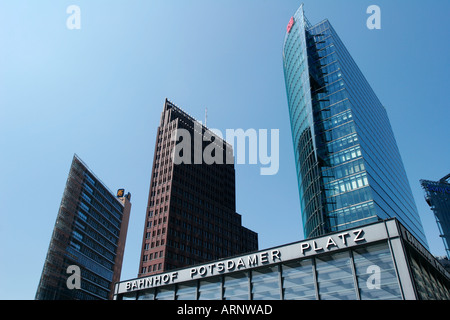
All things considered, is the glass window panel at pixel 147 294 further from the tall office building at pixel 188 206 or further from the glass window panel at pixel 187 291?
the tall office building at pixel 188 206

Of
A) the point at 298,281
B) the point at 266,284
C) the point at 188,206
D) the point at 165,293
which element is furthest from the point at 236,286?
the point at 188,206

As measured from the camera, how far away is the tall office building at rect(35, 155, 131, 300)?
11138 centimetres

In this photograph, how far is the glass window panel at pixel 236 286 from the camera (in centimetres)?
2630

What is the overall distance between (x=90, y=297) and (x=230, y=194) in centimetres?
6386

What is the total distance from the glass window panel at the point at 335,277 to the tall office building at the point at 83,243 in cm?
10380

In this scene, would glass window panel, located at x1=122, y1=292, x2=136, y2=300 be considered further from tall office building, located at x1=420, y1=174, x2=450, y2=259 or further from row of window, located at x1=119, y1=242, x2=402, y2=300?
tall office building, located at x1=420, y1=174, x2=450, y2=259

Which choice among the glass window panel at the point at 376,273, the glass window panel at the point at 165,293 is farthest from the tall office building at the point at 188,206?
the glass window panel at the point at 376,273

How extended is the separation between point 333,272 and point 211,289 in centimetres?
1007

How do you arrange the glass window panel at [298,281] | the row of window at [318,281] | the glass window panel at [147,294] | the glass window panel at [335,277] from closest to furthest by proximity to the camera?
1. the row of window at [318,281]
2. the glass window panel at [335,277]
3. the glass window panel at [298,281]
4. the glass window panel at [147,294]

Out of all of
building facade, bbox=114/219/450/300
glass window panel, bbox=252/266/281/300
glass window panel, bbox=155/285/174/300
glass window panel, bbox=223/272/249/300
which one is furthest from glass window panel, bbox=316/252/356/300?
glass window panel, bbox=155/285/174/300

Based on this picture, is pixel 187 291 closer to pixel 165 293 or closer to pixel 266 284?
pixel 165 293
